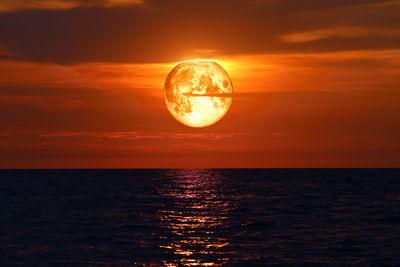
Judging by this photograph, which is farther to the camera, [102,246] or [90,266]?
[102,246]

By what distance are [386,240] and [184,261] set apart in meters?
17.4

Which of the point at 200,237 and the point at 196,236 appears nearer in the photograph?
the point at 200,237

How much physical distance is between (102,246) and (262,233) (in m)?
14.1

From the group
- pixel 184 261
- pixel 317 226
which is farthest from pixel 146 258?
pixel 317 226

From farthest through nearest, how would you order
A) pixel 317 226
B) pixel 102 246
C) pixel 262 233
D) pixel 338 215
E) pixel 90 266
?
pixel 338 215 < pixel 317 226 < pixel 262 233 < pixel 102 246 < pixel 90 266

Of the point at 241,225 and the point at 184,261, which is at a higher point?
the point at 241,225

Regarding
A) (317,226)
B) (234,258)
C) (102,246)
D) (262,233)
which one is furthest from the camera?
(317,226)

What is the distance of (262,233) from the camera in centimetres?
4284

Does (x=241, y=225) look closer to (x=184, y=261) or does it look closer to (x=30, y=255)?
(x=184, y=261)

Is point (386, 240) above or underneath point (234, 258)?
above

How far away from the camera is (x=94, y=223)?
5012 cm

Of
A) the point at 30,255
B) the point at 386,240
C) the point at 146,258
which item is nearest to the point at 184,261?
the point at 146,258

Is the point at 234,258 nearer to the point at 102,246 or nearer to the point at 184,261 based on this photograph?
the point at 184,261

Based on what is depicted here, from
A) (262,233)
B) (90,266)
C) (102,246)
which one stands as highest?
(262,233)
